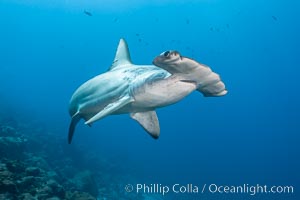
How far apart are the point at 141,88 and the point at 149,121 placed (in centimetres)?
134

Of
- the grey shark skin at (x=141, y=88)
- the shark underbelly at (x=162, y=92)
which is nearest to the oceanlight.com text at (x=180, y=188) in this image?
the grey shark skin at (x=141, y=88)

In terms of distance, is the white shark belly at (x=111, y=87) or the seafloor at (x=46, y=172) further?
the seafloor at (x=46, y=172)

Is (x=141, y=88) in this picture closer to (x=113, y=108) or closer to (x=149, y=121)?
(x=113, y=108)

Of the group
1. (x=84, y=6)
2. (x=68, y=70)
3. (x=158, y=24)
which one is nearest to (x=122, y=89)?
(x=84, y=6)

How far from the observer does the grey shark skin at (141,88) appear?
388cm

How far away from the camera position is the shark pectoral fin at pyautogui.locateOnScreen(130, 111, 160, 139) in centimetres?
596

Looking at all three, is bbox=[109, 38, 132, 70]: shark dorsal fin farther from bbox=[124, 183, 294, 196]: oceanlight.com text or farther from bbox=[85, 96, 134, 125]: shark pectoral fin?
bbox=[124, 183, 294, 196]: oceanlight.com text

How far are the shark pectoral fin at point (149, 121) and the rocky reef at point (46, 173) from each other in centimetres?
220

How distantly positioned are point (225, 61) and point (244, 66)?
785 centimetres

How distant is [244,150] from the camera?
13425 cm

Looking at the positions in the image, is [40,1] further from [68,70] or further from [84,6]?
[68,70]

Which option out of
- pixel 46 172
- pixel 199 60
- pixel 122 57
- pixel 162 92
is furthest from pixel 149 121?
pixel 199 60

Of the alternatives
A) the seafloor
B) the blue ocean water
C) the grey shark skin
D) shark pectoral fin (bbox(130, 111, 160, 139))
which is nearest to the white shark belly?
the grey shark skin

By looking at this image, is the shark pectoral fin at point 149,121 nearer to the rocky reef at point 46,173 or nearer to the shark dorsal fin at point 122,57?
the shark dorsal fin at point 122,57
